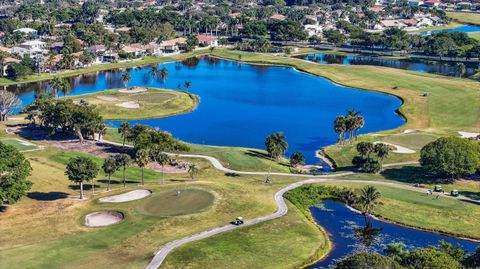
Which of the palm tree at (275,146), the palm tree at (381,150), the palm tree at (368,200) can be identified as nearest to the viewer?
the palm tree at (368,200)

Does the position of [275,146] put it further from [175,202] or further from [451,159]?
[175,202]

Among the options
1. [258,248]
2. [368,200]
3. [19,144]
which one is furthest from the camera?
[19,144]

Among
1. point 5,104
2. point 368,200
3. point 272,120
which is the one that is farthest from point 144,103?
point 368,200

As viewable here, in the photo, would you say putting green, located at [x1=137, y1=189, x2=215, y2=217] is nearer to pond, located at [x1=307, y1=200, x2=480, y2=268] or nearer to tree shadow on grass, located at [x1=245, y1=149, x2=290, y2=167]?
pond, located at [x1=307, y1=200, x2=480, y2=268]

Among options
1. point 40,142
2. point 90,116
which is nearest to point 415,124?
point 90,116

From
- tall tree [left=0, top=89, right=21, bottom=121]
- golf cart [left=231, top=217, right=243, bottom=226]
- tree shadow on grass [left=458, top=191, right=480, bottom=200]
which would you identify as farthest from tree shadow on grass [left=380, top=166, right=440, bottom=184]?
tall tree [left=0, top=89, right=21, bottom=121]

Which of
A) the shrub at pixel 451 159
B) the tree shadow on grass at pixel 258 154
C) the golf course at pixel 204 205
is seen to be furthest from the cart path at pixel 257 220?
the tree shadow on grass at pixel 258 154

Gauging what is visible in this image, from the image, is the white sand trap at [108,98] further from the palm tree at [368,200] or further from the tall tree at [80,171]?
the palm tree at [368,200]
